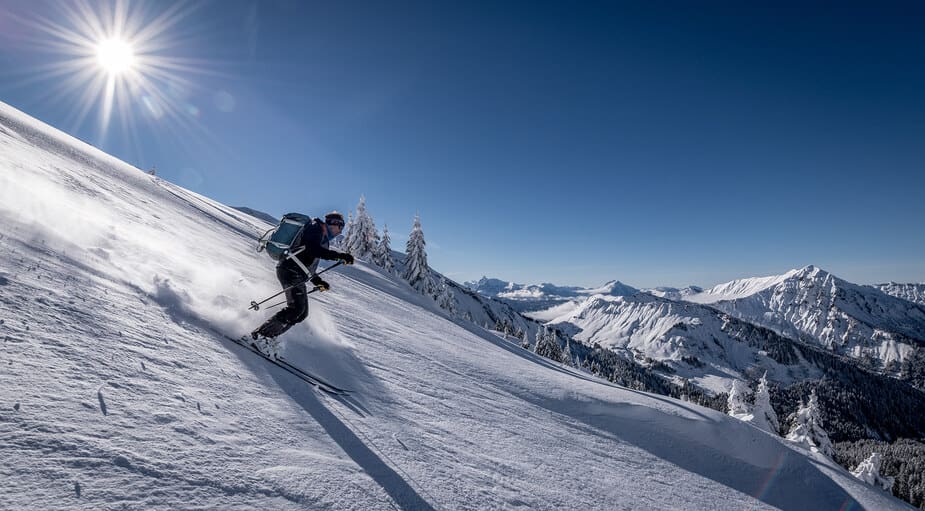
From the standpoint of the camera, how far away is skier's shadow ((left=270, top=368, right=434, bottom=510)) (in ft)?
11.7

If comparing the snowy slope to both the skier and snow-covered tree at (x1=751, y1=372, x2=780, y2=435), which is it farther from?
snow-covered tree at (x1=751, y1=372, x2=780, y2=435)

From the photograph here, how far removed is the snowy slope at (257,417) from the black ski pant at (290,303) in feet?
1.69

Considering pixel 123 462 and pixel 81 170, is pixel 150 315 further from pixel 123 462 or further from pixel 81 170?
pixel 81 170

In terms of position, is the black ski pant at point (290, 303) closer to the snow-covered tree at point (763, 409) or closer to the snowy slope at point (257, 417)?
the snowy slope at point (257, 417)

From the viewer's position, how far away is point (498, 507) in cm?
394

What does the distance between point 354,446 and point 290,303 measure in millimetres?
3324

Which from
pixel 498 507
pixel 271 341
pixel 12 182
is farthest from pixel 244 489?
pixel 12 182

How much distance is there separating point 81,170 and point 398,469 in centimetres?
1596

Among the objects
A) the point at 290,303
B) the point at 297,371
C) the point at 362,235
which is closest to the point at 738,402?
the point at 297,371

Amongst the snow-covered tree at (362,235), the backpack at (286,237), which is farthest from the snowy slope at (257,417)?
the snow-covered tree at (362,235)

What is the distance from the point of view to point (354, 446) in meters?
4.17

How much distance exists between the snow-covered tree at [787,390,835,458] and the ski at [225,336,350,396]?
37636mm

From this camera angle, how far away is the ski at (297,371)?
5574mm

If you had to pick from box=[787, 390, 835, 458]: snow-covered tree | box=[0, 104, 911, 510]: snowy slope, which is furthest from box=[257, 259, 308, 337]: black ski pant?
box=[787, 390, 835, 458]: snow-covered tree
